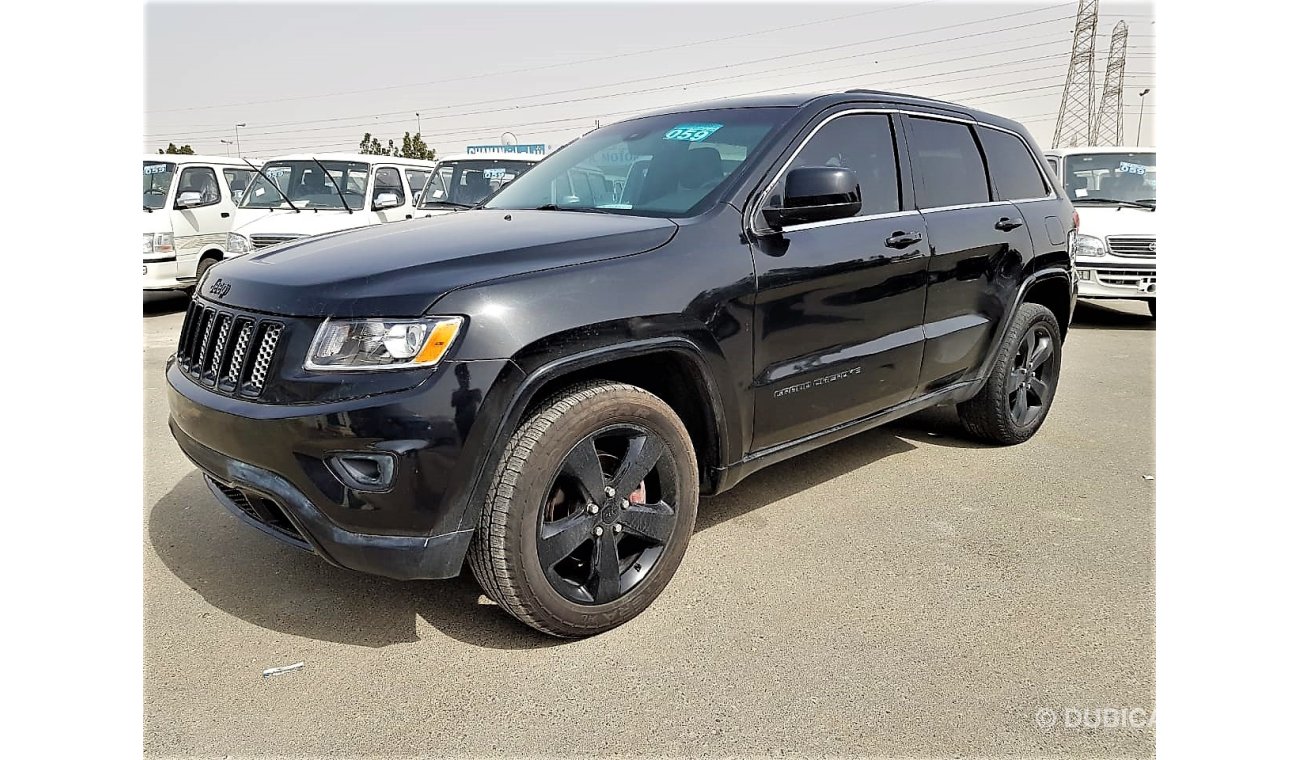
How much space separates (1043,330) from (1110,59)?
52.9 m

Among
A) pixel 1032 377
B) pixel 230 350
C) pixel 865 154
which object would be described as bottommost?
pixel 1032 377

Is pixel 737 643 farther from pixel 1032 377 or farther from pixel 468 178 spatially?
pixel 468 178

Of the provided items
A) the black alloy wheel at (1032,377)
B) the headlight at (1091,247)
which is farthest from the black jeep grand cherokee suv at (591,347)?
the headlight at (1091,247)

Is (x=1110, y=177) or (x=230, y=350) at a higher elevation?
(x=1110, y=177)

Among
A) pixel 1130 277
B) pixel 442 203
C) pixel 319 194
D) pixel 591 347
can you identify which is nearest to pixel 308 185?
pixel 319 194

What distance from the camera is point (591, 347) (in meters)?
2.77

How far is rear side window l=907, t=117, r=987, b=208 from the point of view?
4.15m

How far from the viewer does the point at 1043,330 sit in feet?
16.8

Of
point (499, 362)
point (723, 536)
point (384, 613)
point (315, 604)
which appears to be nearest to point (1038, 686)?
point (723, 536)

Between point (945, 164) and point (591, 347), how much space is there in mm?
2479

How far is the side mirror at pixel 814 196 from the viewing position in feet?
10.5

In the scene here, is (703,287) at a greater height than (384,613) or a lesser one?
greater

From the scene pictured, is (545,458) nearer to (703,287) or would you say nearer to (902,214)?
(703,287)

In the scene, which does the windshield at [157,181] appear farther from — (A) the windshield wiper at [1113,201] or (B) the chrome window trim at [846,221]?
(A) the windshield wiper at [1113,201]
